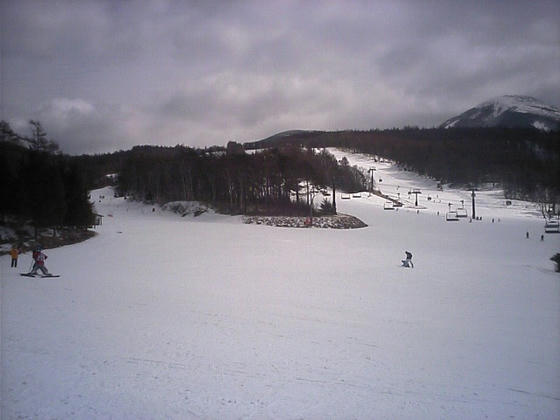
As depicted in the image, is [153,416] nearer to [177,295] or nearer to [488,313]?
[177,295]

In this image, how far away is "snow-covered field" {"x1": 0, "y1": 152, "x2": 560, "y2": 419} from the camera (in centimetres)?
585

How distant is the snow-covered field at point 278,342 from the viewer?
585 cm

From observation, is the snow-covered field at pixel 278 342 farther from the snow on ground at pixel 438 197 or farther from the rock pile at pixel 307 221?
the rock pile at pixel 307 221

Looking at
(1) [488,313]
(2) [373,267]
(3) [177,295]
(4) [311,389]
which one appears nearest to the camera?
(4) [311,389]

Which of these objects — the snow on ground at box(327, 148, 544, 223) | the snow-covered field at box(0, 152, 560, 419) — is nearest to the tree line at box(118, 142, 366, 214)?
the snow on ground at box(327, 148, 544, 223)

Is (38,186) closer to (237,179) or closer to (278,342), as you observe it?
(278,342)

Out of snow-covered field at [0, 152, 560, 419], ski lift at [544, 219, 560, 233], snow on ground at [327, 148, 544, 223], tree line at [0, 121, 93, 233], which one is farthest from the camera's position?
snow on ground at [327, 148, 544, 223]

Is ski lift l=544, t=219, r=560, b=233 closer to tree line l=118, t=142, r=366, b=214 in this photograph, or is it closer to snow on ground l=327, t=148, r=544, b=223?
snow on ground l=327, t=148, r=544, b=223

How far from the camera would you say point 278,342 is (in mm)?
8438

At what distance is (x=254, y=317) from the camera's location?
409 inches

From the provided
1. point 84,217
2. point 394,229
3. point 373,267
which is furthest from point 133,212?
point 373,267

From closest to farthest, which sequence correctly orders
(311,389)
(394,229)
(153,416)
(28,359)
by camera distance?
(153,416), (311,389), (28,359), (394,229)

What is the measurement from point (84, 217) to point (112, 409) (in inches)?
1330

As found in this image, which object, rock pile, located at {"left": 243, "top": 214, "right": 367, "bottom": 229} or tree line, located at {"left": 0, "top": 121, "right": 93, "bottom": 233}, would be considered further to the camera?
rock pile, located at {"left": 243, "top": 214, "right": 367, "bottom": 229}
